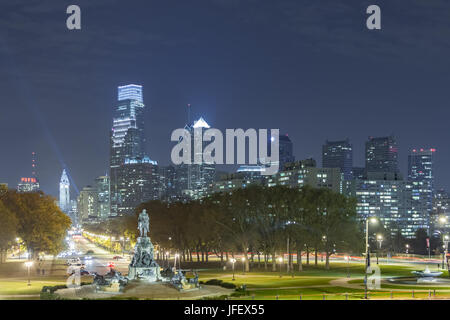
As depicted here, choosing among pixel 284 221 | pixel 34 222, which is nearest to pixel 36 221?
pixel 34 222

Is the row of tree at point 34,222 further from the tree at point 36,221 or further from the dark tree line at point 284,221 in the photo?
the dark tree line at point 284,221

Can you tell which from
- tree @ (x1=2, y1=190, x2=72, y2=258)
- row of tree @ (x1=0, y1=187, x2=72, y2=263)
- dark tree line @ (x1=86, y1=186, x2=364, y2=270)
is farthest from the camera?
tree @ (x1=2, y1=190, x2=72, y2=258)

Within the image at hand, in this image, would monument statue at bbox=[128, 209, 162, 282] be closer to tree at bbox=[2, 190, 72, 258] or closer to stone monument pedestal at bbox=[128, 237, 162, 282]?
stone monument pedestal at bbox=[128, 237, 162, 282]

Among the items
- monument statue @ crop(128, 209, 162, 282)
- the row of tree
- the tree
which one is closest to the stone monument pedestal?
monument statue @ crop(128, 209, 162, 282)

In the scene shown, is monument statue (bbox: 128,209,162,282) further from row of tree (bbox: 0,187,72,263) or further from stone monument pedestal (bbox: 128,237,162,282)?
row of tree (bbox: 0,187,72,263)

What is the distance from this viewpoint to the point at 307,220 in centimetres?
9712

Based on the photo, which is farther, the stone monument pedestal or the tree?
the tree

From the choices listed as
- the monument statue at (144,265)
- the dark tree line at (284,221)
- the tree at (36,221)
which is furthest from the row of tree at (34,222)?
the monument statue at (144,265)

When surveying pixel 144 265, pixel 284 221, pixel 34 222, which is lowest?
pixel 144 265

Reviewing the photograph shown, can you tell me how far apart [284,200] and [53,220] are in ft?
140

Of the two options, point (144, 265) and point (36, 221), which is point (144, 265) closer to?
point (144, 265)

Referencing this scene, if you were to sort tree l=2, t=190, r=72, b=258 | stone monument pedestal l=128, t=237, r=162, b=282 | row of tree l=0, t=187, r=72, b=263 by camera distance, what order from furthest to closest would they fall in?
tree l=2, t=190, r=72, b=258 < row of tree l=0, t=187, r=72, b=263 < stone monument pedestal l=128, t=237, r=162, b=282
